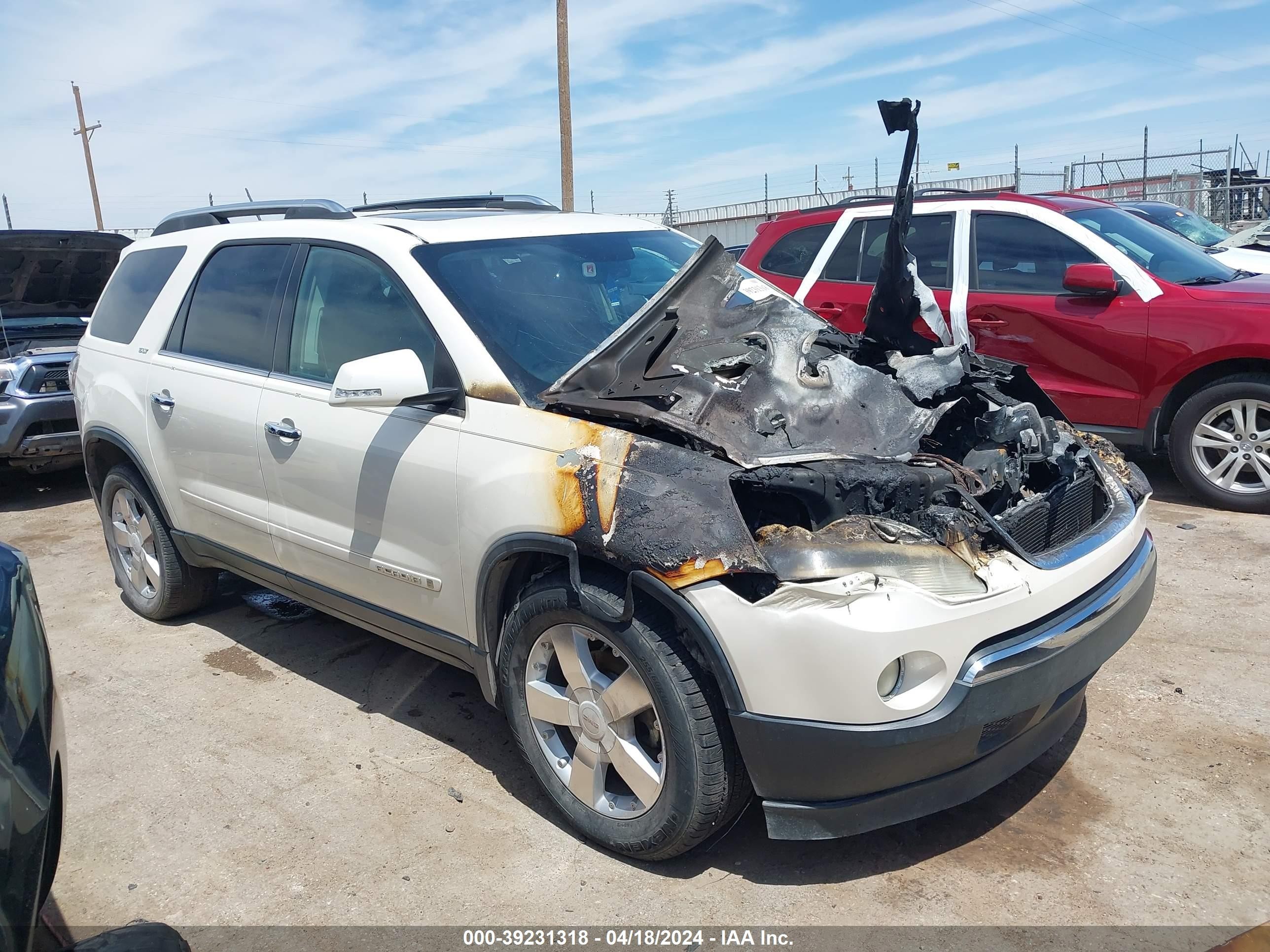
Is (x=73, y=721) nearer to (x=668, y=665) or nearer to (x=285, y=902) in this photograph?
(x=285, y=902)

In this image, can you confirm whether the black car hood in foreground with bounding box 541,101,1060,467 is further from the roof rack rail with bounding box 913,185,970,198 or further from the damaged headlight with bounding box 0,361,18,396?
the damaged headlight with bounding box 0,361,18,396

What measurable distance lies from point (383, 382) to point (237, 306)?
4.99 feet

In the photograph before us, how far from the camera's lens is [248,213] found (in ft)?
15.1

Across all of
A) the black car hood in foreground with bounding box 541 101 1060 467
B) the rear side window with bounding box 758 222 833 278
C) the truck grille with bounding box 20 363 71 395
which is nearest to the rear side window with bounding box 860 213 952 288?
the rear side window with bounding box 758 222 833 278

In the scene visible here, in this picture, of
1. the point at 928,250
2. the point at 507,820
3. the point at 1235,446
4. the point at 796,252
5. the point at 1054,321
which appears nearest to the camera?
the point at 507,820

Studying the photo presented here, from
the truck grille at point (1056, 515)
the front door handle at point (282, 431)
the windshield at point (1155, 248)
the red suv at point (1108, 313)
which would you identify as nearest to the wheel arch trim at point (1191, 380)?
the red suv at point (1108, 313)

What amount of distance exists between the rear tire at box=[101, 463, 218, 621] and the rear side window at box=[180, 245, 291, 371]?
0.90 m

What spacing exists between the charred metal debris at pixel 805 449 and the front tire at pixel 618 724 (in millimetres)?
236

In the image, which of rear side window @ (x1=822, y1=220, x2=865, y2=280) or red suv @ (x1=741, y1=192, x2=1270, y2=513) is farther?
rear side window @ (x1=822, y1=220, x2=865, y2=280)

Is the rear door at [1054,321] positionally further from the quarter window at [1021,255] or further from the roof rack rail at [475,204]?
the roof rack rail at [475,204]

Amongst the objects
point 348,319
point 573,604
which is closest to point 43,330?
point 348,319

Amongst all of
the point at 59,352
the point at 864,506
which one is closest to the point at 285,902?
the point at 864,506

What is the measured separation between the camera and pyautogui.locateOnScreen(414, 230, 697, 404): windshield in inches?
125

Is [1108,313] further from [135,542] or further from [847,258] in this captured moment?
[135,542]
